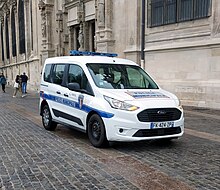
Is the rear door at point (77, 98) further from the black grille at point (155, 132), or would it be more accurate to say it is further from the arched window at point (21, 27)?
the arched window at point (21, 27)

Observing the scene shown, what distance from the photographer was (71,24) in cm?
2597

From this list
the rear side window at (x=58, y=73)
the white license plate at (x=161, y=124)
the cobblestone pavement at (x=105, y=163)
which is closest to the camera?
the cobblestone pavement at (x=105, y=163)

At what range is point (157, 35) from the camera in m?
15.6

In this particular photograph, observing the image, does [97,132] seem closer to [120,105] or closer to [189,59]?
[120,105]

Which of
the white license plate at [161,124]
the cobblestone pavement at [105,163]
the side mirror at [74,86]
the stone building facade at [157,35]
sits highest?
the stone building facade at [157,35]

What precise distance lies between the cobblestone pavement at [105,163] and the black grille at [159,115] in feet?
2.22

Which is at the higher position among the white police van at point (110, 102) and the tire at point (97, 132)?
the white police van at point (110, 102)

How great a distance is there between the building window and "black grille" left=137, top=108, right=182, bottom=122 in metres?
8.66

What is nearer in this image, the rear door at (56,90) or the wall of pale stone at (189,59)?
the rear door at (56,90)

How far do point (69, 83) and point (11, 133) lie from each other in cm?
228

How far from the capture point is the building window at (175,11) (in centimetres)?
1320

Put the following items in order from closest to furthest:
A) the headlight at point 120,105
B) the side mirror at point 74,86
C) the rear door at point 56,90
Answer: the headlight at point 120,105, the side mirror at point 74,86, the rear door at point 56,90

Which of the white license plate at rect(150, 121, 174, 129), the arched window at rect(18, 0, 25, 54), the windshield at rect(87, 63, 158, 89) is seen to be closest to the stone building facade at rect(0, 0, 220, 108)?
the windshield at rect(87, 63, 158, 89)

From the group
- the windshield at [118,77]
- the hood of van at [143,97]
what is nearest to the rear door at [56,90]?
the windshield at [118,77]
